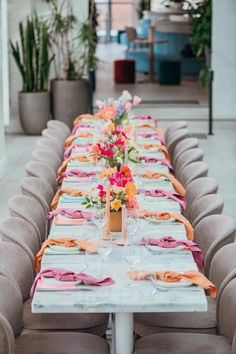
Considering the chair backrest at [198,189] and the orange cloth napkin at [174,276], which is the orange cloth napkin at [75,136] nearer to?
the chair backrest at [198,189]

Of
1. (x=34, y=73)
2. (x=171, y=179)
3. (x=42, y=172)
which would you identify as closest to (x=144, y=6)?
(x=34, y=73)

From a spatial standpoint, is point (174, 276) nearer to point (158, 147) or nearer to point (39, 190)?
point (39, 190)

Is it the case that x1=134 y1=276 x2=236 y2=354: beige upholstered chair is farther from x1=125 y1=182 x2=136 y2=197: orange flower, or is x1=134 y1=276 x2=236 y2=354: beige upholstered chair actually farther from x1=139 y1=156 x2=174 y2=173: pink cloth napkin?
x1=139 y1=156 x2=174 y2=173: pink cloth napkin

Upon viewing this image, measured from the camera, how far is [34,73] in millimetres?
14273

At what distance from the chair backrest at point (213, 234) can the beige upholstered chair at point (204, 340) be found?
2.33ft

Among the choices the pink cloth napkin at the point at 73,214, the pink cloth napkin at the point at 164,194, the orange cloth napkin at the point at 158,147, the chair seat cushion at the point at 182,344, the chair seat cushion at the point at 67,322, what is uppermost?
the pink cloth napkin at the point at 73,214

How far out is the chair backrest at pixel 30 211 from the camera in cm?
618

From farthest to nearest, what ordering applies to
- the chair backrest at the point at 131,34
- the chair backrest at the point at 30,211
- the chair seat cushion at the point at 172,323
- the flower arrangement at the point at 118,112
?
the chair backrest at the point at 131,34 < the flower arrangement at the point at 118,112 < the chair backrest at the point at 30,211 < the chair seat cushion at the point at 172,323

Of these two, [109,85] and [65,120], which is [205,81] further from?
[109,85]

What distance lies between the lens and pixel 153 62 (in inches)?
857

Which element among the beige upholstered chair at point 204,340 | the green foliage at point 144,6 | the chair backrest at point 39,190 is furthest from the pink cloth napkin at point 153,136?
the green foliage at point 144,6

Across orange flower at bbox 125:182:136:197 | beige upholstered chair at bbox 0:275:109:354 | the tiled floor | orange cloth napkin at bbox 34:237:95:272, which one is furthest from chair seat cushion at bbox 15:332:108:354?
the tiled floor

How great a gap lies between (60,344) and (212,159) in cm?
806

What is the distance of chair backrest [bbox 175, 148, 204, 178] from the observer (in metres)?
8.20
